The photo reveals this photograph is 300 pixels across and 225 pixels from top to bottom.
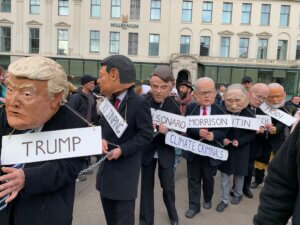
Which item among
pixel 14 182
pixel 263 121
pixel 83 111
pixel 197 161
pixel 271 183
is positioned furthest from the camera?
pixel 83 111

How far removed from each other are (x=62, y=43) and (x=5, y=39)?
17.7 feet

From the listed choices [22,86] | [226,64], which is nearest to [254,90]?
[22,86]

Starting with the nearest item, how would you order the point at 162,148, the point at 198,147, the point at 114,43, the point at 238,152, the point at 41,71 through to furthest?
1. the point at 41,71
2. the point at 162,148
3. the point at 198,147
4. the point at 238,152
5. the point at 114,43

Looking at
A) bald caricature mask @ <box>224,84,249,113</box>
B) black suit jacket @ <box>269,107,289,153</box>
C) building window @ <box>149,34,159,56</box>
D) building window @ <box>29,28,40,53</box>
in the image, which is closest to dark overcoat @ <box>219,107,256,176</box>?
bald caricature mask @ <box>224,84,249,113</box>

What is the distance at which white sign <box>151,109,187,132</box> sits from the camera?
3.56 m

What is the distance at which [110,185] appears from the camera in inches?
105

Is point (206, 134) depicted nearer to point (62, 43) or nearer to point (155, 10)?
point (155, 10)

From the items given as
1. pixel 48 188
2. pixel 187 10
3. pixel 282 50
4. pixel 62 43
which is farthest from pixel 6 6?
pixel 48 188

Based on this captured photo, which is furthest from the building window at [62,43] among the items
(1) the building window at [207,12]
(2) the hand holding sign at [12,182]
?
(2) the hand holding sign at [12,182]

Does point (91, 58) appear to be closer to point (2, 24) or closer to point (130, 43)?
point (130, 43)

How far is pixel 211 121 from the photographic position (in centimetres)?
388

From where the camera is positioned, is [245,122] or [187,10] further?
[187,10]

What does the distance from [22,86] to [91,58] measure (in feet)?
90.6

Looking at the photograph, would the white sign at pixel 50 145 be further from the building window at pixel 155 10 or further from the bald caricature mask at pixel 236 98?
the building window at pixel 155 10
